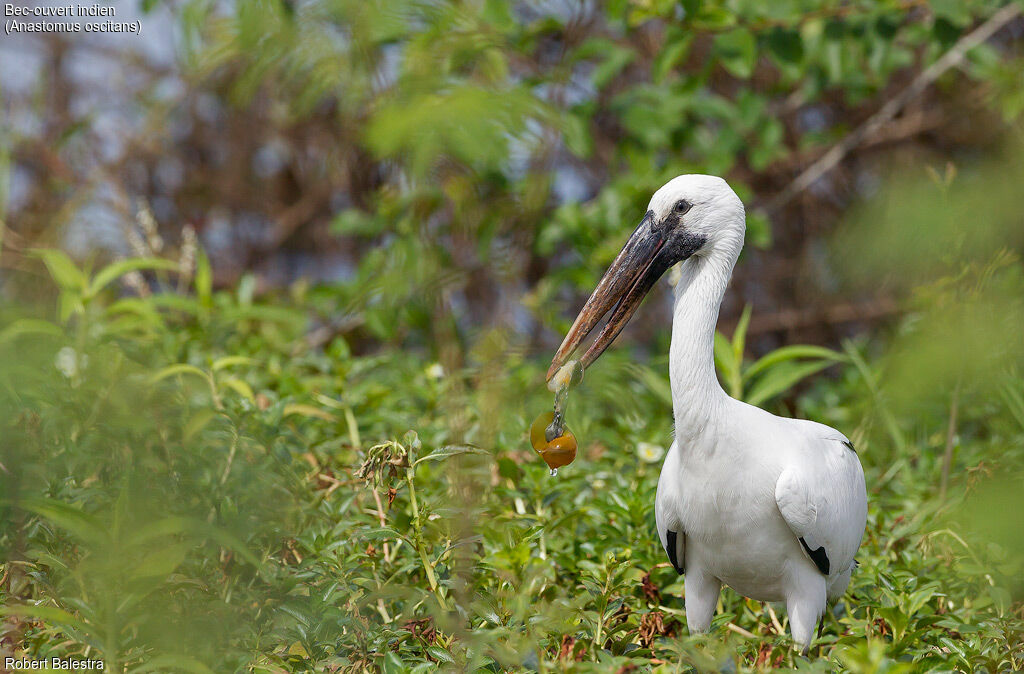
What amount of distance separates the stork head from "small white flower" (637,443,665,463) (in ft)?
3.66

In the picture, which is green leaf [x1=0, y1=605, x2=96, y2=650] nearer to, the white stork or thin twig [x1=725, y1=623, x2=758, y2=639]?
the white stork

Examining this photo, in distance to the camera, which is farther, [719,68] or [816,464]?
[719,68]

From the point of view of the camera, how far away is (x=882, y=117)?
6.14 m

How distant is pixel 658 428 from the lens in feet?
14.4

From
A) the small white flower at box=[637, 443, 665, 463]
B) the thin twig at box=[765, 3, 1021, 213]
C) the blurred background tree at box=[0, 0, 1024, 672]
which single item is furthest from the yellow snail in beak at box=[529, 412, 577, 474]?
the thin twig at box=[765, 3, 1021, 213]

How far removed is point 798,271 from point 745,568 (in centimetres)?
450

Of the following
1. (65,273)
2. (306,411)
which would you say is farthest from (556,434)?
(65,273)

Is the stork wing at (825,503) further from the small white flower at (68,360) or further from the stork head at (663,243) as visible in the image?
the small white flower at (68,360)

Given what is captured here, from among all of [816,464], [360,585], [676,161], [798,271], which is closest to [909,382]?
[816,464]

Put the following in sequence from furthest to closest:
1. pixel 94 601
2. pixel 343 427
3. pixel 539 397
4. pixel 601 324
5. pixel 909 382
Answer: pixel 343 427 → pixel 539 397 → pixel 601 324 → pixel 94 601 → pixel 909 382

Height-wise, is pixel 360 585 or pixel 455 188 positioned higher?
pixel 455 188

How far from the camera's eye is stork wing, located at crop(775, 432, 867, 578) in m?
2.64

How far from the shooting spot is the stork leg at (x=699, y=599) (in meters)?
2.92

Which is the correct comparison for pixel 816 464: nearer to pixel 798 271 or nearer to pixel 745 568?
pixel 745 568
